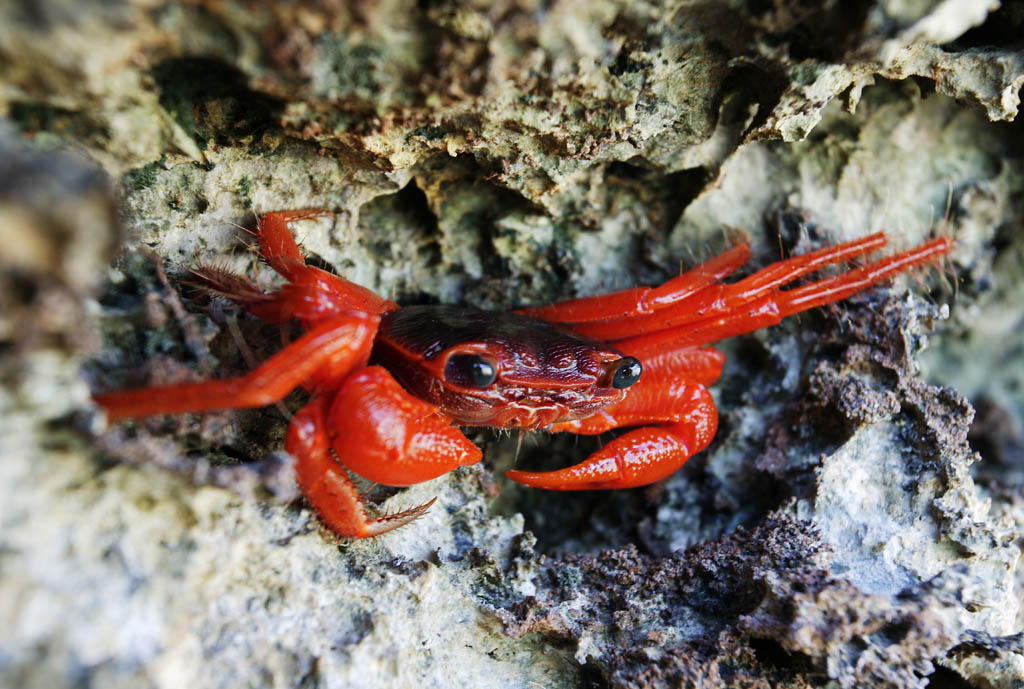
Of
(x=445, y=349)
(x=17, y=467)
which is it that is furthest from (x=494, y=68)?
(x=17, y=467)

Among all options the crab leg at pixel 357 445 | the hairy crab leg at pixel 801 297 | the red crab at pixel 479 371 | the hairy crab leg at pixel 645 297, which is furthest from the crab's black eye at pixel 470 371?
the hairy crab leg at pixel 801 297

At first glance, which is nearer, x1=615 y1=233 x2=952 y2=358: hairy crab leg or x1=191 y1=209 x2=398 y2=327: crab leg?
x1=191 y1=209 x2=398 y2=327: crab leg

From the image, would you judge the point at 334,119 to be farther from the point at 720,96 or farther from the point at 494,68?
the point at 720,96

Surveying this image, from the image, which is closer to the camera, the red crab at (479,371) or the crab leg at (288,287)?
the red crab at (479,371)

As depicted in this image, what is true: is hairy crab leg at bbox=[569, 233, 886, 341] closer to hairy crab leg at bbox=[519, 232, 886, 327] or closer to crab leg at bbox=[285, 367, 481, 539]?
hairy crab leg at bbox=[519, 232, 886, 327]

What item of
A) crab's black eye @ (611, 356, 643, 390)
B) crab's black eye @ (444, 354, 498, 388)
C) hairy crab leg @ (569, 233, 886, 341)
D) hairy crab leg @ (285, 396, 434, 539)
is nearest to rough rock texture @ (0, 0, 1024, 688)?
hairy crab leg @ (285, 396, 434, 539)

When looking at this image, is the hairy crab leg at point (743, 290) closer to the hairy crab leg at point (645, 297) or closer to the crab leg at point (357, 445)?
the hairy crab leg at point (645, 297)
